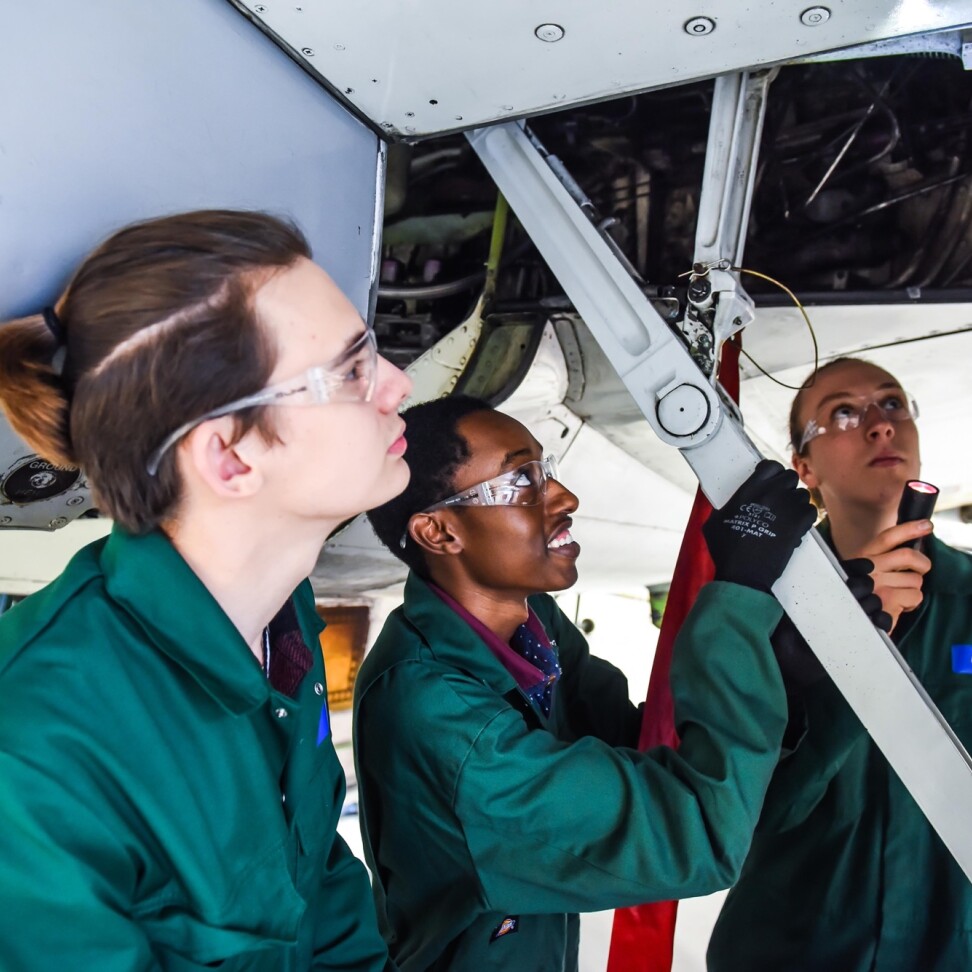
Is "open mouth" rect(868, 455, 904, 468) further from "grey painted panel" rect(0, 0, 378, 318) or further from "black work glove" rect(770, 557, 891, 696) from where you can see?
"grey painted panel" rect(0, 0, 378, 318)

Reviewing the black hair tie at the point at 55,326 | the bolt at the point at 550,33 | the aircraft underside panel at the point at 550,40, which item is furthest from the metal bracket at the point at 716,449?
the black hair tie at the point at 55,326

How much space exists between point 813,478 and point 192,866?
4.49 ft

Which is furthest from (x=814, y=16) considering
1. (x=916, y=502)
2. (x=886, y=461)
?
(x=886, y=461)

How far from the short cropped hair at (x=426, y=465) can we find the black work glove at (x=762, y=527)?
1.55 ft

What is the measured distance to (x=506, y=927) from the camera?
50.3 inches

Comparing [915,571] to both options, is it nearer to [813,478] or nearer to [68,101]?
[813,478]

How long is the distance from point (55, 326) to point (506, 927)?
99cm

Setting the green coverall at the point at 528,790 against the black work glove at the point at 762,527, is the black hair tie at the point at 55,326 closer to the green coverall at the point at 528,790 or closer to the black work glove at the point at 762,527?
the green coverall at the point at 528,790

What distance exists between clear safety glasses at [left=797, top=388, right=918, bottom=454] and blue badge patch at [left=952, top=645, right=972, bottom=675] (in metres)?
0.48

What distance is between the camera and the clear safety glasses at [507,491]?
149cm

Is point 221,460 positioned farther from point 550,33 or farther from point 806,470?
point 806,470

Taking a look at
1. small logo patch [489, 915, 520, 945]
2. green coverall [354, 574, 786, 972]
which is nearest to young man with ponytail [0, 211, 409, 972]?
green coverall [354, 574, 786, 972]

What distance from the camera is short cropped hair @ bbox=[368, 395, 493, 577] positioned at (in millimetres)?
1521

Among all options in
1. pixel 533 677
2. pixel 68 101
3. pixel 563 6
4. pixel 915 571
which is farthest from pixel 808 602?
pixel 68 101
